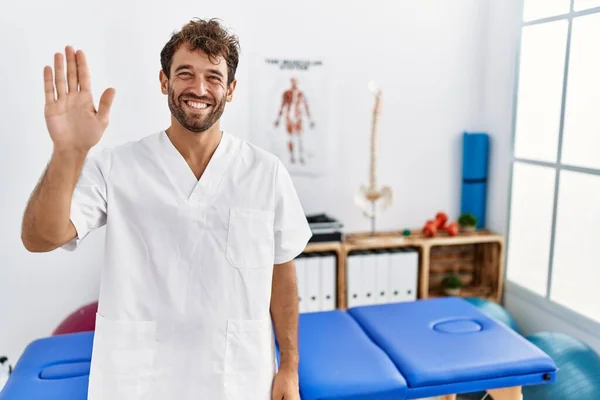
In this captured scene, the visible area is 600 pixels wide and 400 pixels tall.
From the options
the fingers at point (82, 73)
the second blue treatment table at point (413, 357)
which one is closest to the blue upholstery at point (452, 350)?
the second blue treatment table at point (413, 357)

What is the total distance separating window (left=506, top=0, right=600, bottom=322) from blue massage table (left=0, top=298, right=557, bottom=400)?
85cm

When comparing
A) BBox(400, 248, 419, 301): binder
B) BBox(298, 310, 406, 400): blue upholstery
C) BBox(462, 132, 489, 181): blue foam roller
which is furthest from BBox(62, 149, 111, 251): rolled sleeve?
BBox(462, 132, 489, 181): blue foam roller

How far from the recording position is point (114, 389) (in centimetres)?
119

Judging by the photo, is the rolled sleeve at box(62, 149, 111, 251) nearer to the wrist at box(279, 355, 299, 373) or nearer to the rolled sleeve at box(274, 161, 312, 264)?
the rolled sleeve at box(274, 161, 312, 264)

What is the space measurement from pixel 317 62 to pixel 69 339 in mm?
1694

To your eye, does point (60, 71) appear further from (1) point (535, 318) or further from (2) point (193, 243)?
(1) point (535, 318)

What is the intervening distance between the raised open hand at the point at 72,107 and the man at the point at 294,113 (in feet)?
5.69

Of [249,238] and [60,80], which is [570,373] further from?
[60,80]

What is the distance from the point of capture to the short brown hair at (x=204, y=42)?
3.84 ft

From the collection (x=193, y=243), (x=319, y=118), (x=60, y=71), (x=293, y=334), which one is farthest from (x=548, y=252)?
(x=60, y=71)

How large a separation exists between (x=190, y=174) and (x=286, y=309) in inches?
16.0

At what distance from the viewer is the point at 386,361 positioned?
1.56 m

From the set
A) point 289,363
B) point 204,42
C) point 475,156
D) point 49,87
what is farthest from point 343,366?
point 475,156

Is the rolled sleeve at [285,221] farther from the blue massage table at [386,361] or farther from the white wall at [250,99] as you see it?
the white wall at [250,99]
